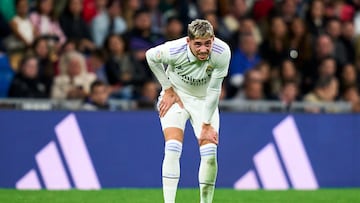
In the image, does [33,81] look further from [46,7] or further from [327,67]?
[327,67]

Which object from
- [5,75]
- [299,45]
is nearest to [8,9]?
[5,75]

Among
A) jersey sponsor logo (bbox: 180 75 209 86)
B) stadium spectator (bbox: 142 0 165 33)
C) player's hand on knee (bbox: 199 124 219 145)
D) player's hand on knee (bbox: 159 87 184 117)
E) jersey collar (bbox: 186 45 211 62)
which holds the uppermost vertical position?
jersey collar (bbox: 186 45 211 62)

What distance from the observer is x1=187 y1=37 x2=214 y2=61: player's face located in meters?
10.9

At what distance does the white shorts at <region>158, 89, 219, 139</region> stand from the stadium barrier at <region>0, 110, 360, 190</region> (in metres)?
4.29

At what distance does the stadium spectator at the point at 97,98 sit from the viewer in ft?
53.8

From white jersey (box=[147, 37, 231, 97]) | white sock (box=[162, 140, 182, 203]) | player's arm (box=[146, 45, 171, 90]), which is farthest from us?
player's arm (box=[146, 45, 171, 90])

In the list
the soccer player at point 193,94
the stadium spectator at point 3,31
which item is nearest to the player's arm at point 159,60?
the soccer player at point 193,94

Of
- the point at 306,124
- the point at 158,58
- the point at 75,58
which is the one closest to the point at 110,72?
the point at 75,58

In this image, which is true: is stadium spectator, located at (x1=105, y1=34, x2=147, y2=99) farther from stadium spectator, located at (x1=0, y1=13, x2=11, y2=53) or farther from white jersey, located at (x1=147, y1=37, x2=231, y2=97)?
white jersey, located at (x1=147, y1=37, x2=231, y2=97)

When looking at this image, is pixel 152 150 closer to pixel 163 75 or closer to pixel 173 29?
pixel 173 29

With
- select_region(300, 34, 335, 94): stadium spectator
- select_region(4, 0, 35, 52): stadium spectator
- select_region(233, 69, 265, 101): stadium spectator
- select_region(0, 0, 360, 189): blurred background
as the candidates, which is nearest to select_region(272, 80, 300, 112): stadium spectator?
select_region(0, 0, 360, 189): blurred background

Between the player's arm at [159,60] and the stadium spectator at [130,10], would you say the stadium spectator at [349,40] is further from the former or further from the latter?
the player's arm at [159,60]

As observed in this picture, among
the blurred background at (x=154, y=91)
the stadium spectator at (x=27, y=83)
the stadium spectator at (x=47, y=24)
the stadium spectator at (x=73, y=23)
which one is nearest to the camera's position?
the blurred background at (x=154, y=91)

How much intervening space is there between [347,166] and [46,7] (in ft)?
19.0
